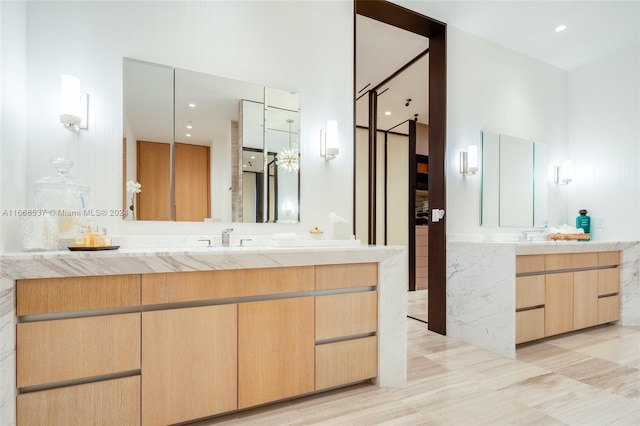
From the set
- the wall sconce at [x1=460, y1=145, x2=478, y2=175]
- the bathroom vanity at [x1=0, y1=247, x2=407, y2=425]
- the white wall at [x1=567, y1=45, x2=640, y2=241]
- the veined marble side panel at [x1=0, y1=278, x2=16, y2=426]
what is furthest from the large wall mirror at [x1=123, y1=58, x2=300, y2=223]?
the white wall at [x1=567, y1=45, x2=640, y2=241]

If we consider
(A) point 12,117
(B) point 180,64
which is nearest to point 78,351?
(A) point 12,117

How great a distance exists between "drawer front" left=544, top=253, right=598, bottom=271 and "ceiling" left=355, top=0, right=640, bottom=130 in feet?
7.30

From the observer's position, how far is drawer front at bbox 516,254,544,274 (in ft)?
8.81

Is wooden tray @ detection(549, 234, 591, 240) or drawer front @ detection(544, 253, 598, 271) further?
wooden tray @ detection(549, 234, 591, 240)

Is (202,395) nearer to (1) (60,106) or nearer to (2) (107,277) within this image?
(2) (107,277)

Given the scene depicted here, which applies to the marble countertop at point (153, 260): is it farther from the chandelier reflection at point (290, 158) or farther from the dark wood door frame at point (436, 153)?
the dark wood door frame at point (436, 153)

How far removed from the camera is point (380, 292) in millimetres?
2051

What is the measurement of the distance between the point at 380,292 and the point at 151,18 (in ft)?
7.33

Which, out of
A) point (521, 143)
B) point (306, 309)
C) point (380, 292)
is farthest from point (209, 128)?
point (521, 143)

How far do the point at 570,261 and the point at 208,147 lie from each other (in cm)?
325

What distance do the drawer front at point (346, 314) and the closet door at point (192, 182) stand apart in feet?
3.25

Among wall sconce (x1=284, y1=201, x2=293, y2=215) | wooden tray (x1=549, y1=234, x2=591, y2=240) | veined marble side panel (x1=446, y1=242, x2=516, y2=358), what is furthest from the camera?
wooden tray (x1=549, y1=234, x2=591, y2=240)

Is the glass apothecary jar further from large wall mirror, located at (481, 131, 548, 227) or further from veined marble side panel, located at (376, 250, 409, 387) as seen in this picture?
large wall mirror, located at (481, 131, 548, 227)

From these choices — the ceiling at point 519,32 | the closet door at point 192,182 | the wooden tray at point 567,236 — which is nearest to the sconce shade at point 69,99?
the closet door at point 192,182
